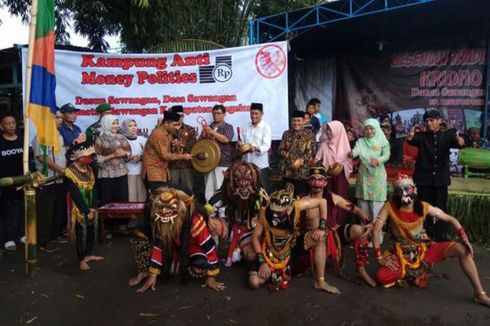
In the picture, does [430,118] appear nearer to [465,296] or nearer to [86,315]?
[465,296]

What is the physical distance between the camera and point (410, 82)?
29.6ft

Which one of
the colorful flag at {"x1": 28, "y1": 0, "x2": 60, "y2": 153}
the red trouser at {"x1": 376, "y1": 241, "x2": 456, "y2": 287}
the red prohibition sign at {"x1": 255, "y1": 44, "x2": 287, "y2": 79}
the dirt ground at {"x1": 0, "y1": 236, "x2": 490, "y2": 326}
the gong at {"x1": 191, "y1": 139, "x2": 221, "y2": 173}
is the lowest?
the dirt ground at {"x1": 0, "y1": 236, "x2": 490, "y2": 326}

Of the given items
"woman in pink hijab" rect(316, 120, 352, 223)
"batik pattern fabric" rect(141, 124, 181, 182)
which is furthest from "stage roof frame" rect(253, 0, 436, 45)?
"batik pattern fabric" rect(141, 124, 181, 182)

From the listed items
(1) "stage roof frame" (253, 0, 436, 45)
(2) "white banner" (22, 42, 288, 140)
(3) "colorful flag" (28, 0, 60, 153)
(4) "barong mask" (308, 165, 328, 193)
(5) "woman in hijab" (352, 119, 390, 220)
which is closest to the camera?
(4) "barong mask" (308, 165, 328, 193)

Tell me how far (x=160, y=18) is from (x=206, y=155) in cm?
425

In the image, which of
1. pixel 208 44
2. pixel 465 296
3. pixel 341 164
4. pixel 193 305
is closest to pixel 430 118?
pixel 341 164

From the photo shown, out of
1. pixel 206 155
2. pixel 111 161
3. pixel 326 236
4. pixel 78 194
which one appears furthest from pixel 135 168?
A: pixel 326 236

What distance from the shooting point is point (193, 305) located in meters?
3.78

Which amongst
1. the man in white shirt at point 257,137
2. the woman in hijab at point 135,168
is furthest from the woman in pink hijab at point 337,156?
the woman in hijab at point 135,168

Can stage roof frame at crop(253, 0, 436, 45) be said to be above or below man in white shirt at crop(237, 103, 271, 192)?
above

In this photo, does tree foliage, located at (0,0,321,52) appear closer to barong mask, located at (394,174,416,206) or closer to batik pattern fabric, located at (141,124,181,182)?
batik pattern fabric, located at (141,124,181,182)

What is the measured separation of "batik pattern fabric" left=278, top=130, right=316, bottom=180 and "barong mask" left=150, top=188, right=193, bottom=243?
1.87m

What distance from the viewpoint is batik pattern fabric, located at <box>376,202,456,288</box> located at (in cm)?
398

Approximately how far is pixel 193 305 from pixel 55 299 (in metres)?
1.23
